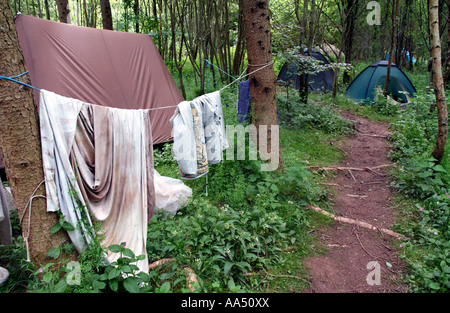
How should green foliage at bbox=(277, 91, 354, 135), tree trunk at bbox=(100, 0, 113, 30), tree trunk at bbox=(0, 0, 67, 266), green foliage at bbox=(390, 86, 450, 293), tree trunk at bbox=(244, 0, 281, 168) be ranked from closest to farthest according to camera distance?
tree trunk at bbox=(0, 0, 67, 266), green foliage at bbox=(390, 86, 450, 293), tree trunk at bbox=(244, 0, 281, 168), green foliage at bbox=(277, 91, 354, 135), tree trunk at bbox=(100, 0, 113, 30)

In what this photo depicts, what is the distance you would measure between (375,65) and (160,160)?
734 centimetres

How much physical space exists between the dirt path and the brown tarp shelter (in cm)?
249

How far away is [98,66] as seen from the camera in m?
4.74

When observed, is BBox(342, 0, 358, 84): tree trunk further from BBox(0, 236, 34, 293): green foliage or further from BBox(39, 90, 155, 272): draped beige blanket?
BBox(0, 236, 34, 293): green foliage

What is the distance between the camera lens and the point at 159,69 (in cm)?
554

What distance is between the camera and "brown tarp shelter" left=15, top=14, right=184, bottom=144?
4184 millimetres

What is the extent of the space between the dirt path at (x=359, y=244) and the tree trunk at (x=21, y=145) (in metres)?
2.13

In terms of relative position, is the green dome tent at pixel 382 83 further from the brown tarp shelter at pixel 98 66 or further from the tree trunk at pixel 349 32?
the brown tarp shelter at pixel 98 66

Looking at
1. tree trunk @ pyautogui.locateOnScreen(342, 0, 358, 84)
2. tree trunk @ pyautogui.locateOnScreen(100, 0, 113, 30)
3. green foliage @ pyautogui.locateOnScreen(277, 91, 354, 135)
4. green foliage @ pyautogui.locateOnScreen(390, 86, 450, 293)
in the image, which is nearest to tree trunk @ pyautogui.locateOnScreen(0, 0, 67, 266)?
green foliage @ pyautogui.locateOnScreen(390, 86, 450, 293)

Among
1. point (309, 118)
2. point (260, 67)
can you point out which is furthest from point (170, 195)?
point (309, 118)

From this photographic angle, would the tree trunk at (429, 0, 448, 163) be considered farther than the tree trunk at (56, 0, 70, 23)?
No

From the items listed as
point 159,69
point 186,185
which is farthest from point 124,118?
point 159,69

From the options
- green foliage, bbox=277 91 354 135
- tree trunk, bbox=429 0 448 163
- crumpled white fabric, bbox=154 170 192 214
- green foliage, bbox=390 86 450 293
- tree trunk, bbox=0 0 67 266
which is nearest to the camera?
tree trunk, bbox=0 0 67 266
